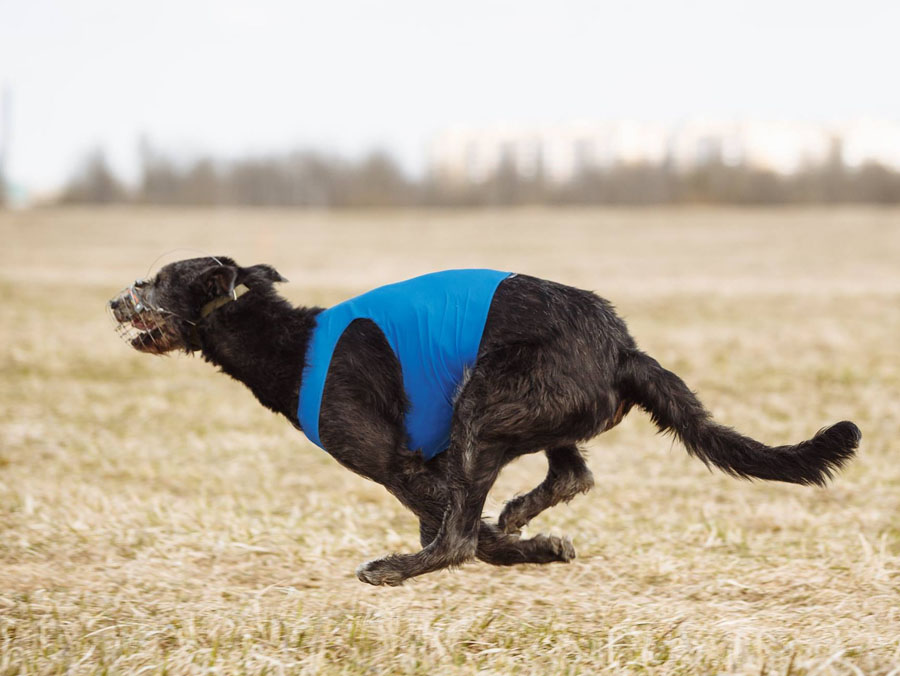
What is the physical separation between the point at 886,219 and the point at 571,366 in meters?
40.5

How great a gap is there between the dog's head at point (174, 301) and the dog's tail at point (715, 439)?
187 centimetres

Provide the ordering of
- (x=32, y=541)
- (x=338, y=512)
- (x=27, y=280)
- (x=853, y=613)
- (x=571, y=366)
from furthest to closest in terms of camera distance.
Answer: (x=27, y=280), (x=338, y=512), (x=32, y=541), (x=853, y=613), (x=571, y=366)

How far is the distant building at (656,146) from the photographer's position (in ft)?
197

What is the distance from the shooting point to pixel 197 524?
5.86m

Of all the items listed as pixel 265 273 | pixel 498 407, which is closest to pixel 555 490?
pixel 498 407

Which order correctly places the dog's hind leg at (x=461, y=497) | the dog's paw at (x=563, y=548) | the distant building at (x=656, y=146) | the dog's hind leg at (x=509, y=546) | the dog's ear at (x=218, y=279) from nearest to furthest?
the dog's hind leg at (x=461, y=497) < the dog's hind leg at (x=509, y=546) < the dog's ear at (x=218, y=279) < the dog's paw at (x=563, y=548) < the distant building at (x=656, y=146)

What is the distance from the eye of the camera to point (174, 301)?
4594 millimetres

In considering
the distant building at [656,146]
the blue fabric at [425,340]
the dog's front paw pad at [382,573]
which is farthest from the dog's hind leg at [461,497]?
the distant building at [656,146]

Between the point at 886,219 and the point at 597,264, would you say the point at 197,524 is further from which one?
the point at 886,219

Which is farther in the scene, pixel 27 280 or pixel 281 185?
pixel 281 185

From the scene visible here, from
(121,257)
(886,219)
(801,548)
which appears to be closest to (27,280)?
(121,257)

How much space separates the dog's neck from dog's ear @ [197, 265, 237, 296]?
0.08 meters

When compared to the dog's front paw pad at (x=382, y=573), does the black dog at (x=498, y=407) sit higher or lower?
higher

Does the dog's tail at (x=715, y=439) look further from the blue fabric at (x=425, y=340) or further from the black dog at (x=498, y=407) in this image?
the blue fabric at (x=425, y=340)
